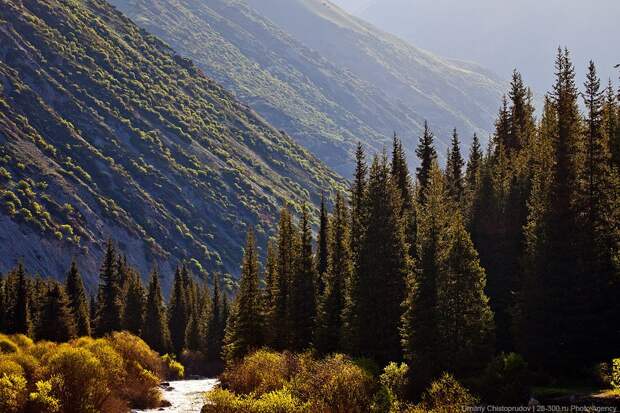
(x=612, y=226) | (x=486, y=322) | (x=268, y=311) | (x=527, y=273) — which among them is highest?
(x=612, y=226)

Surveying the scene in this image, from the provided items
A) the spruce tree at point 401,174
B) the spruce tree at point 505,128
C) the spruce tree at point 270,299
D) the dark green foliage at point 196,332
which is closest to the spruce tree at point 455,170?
the spruce tree at point 505,128

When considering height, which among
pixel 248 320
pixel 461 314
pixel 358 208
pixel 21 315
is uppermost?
pixel 358 208

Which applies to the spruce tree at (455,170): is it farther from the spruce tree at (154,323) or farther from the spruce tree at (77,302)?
the spruce tree at (154,323)

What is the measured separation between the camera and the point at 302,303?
65.2 meters

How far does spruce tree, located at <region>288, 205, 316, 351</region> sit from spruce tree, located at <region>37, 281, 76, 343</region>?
26485 millimetres

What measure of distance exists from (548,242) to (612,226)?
13.6ft

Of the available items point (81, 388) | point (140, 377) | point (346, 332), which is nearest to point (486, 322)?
point (346, 332)

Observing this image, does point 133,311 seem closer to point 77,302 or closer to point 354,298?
point 77,302

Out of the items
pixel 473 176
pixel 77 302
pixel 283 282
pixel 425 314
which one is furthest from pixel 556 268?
pixel 77 302

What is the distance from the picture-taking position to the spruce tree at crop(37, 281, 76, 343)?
253 ft

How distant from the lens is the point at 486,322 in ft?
142

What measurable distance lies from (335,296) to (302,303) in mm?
6910

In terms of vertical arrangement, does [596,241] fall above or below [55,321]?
above

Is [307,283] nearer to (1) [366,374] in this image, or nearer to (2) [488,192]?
(2) [488,192]
